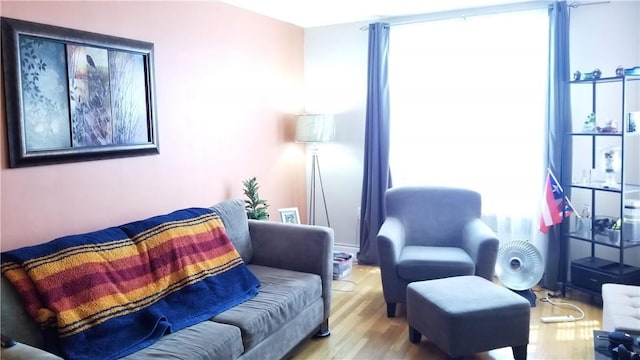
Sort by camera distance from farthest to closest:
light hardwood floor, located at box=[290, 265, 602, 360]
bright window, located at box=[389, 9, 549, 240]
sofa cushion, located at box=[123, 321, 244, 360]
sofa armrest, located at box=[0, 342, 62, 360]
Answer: bright window, located at box=[389, 9, 549, 240], light hardwood floor, located at box=[290, 265, 602, 360], sofa cushion, located at box=[123, 321, 244, 360], sofa armrest, located at box=[0, 342, 62, 360]

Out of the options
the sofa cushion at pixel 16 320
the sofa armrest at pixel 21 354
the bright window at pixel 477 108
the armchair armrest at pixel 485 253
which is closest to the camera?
the sofa armrest at pixel 21 354

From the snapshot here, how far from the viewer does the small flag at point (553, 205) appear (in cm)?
388

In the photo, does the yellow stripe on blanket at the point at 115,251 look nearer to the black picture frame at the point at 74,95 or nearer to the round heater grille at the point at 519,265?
the black picture frame at the point at 74,95

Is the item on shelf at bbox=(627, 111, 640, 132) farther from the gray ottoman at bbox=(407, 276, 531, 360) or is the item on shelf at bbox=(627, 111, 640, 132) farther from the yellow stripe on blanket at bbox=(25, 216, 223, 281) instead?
the yellow stripe on blanket at bbox=(25, 216, 223, 281)

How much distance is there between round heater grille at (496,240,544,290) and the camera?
367 centimetres

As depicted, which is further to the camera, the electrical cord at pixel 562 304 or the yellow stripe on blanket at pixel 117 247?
the electrical cord at pixel 562 304

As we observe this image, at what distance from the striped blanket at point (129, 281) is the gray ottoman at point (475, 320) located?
1.04m

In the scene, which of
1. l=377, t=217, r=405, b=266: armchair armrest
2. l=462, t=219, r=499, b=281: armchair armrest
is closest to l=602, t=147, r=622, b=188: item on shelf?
l=462, t=219, r=499, b=281: armchair armrest

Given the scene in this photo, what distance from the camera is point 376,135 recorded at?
464 cm

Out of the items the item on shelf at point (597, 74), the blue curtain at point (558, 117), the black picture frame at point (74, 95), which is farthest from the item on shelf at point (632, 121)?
the black picture frame at point (74, 95)

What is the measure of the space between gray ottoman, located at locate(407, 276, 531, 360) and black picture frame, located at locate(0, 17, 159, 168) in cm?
199

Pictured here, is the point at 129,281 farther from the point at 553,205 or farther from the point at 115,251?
the point at 553,205

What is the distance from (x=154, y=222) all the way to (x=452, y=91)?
2827 millimetres

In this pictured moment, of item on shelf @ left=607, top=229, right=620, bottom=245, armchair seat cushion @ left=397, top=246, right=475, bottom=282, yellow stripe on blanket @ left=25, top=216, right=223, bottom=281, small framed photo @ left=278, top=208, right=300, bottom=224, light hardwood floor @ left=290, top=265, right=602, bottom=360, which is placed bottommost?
light hardwood floor @ left=290, top=265, right=602, bottom=360
